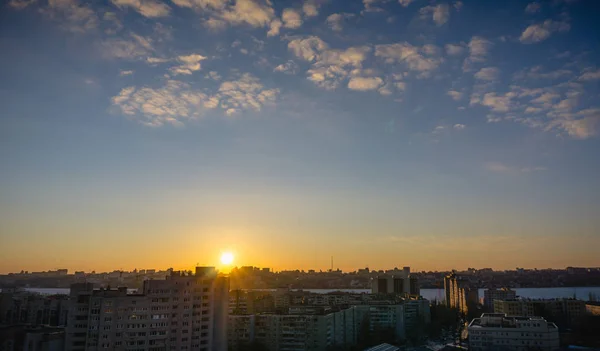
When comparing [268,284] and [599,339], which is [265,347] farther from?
[268,284]

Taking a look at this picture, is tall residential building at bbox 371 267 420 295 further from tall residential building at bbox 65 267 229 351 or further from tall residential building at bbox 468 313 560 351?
tall residential building at bbox 65 267 229 351

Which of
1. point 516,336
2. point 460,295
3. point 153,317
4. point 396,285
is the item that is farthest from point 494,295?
point 153,317

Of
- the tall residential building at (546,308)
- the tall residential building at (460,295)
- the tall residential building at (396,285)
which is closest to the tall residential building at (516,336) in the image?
the tall residential building at (546,308)

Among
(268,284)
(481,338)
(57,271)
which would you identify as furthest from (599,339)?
(57,271)

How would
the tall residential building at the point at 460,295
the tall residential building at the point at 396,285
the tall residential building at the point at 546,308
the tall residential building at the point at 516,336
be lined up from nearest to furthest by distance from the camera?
the tall residential building at the point at 516,336 → the tall residential building at the point at 546,308 → the tall residential building at the point at 460,295 → the tall residential building at the point at 396,285

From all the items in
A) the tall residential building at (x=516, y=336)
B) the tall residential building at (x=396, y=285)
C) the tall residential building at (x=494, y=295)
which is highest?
the tall residential building at (x=396, y=285)

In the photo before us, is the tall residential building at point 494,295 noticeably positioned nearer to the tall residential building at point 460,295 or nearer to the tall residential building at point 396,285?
the tall residential building at point 460,295

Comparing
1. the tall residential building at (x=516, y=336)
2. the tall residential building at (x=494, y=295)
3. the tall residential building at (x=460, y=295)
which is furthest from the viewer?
the tall residential building at (x=494, y=295)

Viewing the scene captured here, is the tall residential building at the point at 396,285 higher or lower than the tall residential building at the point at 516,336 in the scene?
higher

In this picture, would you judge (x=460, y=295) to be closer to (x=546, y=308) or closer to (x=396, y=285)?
(x=396, y=285)
